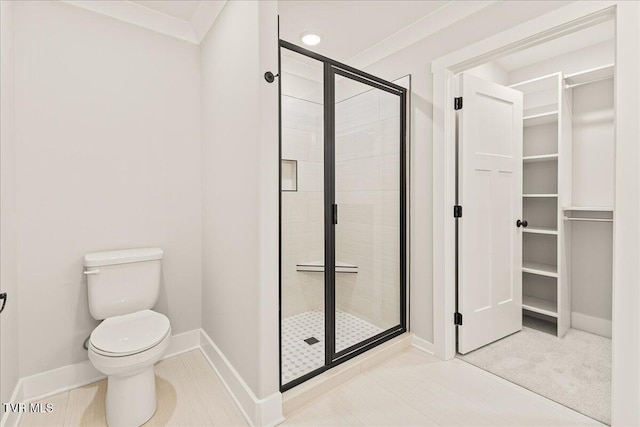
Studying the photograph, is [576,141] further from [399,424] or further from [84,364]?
[84,364]

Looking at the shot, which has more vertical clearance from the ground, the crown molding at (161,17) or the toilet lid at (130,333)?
the crown molding at (161,17)

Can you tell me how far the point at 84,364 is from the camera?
1.98 m

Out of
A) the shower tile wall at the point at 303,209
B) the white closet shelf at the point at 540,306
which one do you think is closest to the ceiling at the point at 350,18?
the shower tile wall at the point at 303,209

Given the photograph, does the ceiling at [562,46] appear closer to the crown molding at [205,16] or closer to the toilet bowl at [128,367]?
the crown molding at [205,16]

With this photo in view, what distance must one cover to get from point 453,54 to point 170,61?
1.99m

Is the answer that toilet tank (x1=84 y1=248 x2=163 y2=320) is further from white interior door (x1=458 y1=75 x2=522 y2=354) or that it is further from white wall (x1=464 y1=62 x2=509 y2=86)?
white wall (x1=464 y1=62 x2=509 y2=86)

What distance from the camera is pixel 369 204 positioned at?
7.63ft

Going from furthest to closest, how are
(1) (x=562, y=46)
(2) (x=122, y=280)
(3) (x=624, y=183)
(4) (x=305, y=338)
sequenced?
(1) (x=562, y=46) → (4) (x=305, y=338) → (2) (x=122, y=280) → (3) (x=624, y=183)

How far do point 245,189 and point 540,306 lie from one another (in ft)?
9.52

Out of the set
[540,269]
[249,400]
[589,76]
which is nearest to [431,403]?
[249,400]

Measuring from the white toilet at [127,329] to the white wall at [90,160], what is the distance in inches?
7.4

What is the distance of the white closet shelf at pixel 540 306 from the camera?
276 cm

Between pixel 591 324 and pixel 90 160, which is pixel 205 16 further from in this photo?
pixel 591 324

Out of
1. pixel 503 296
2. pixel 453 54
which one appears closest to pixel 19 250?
pixel 453 54
